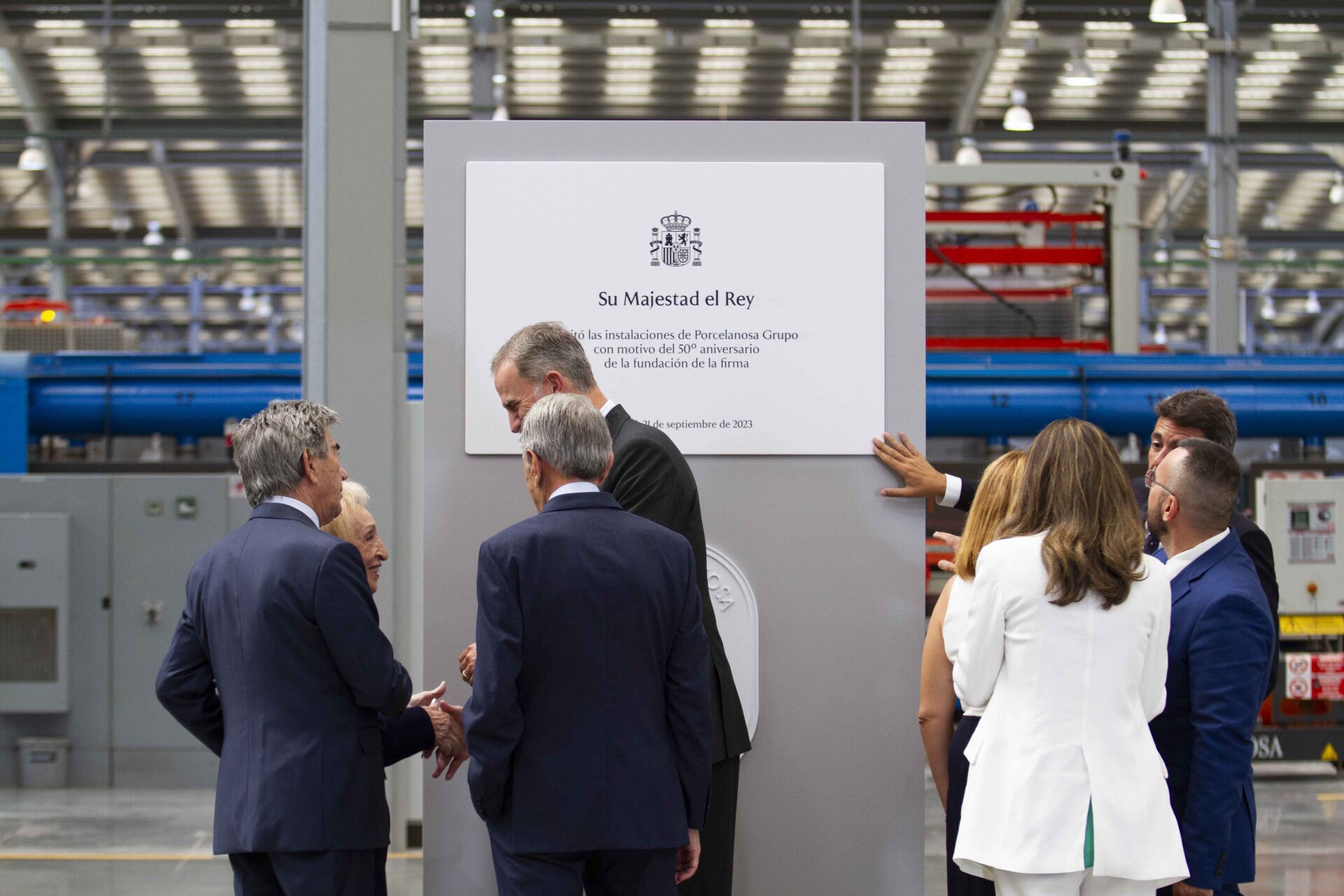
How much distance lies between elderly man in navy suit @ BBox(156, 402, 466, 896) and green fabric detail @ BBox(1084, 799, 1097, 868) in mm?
1249

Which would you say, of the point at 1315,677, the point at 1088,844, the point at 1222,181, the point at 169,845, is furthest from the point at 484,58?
the point at 1088,844

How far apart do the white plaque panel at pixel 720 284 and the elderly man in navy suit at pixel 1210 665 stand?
769mm

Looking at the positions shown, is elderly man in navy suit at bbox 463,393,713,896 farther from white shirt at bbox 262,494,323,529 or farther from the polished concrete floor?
the polished concrete floor

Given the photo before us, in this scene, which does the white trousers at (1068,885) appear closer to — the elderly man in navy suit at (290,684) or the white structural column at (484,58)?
the elderly man in navy suit at (290,684)

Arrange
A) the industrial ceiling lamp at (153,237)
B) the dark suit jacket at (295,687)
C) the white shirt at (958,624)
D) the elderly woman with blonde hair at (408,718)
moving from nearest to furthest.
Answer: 1. the dark suit jacket at (295,687)
2. the white shirt at (958,624)
3. the elderly woman with blonde hair at (408,718)
4. the industrial ceiling lamp at (153,237)

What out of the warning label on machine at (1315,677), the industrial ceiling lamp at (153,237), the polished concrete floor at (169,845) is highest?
the industrial ceiling lamp at (153,237)

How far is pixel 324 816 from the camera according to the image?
Result: 2.21 m

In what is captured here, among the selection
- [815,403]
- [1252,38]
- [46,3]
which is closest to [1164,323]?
[1252,38]

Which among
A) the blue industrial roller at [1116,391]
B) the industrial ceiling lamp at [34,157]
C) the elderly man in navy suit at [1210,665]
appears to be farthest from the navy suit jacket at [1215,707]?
the industrial ceiling lamp at [34,157]

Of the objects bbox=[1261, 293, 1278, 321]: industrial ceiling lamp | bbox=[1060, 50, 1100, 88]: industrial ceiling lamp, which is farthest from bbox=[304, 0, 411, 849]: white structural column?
bbox=[1261, 293, 1278, 321]: industrial ceiling lamp

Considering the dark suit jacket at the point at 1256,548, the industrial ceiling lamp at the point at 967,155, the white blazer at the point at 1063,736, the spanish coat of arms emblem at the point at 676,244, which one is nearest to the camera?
the white blazer at the point at 1063,736

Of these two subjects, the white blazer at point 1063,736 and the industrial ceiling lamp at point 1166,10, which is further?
the industrial ceiling lamp at point 1166,10

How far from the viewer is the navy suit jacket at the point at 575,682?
2064 millimetres

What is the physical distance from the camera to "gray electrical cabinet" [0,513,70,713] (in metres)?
6.58
